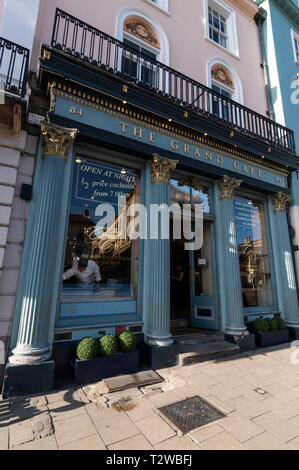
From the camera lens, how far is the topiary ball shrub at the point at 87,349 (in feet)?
14.0

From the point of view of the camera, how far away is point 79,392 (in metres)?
Result: 3.90

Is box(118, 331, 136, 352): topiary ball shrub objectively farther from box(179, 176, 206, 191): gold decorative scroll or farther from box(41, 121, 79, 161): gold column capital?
box(179, 176, 206, 191): gold decorative scroll

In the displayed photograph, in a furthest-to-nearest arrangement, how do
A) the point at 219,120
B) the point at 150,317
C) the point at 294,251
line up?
the point at 294,251
the point at 219,120
the point at 150,317

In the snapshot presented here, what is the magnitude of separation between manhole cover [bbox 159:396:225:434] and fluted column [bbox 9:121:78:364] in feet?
7.48

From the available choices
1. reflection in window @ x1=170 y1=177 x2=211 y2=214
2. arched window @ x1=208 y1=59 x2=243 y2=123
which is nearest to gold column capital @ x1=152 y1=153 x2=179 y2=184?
reflection in window @ x1=170 y1=177 x2=211 y2=214

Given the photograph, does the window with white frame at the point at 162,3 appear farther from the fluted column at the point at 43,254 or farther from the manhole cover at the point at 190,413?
the manhole cover at the point at 190,413

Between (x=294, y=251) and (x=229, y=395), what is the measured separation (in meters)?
6.56

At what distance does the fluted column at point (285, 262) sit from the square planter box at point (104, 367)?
5742 mm

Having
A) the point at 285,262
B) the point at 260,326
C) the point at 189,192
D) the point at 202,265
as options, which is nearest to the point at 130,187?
the point at 189,192

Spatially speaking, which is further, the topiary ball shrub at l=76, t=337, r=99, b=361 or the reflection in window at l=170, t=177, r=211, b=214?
the reflection in window at l=170, t=177, r=211, b=214

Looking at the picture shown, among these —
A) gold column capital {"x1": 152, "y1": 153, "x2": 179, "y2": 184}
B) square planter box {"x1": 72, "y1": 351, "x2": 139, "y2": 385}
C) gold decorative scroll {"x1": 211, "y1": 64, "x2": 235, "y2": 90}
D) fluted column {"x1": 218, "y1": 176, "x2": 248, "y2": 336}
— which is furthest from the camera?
gold decorative scroll {"x1": 211, "y1": 64, "x2": 235, "y2": 90}

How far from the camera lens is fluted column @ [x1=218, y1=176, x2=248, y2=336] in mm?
6430
